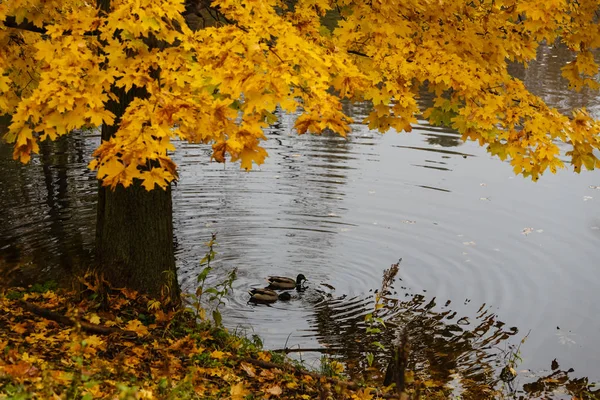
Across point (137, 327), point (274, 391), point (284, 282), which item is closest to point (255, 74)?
point (274, 391)

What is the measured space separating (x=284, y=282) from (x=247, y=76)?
548 cm

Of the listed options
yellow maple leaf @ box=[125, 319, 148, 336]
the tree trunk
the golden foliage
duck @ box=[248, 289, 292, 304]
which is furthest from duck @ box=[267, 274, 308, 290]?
the golden foliage

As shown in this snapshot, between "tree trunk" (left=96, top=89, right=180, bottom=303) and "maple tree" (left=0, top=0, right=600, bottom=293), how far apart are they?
A: 0.06 feet

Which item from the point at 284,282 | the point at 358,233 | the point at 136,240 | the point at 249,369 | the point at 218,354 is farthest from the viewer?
the point at 358,233

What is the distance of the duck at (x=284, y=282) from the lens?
10.4 metres

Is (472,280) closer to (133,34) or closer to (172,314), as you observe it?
(172,314)

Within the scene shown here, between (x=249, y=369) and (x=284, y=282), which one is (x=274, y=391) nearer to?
(x=249, y=369)

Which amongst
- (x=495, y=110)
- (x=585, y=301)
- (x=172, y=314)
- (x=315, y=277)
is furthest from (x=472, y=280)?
(x=172, y=314)

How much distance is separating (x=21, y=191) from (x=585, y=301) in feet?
34.6

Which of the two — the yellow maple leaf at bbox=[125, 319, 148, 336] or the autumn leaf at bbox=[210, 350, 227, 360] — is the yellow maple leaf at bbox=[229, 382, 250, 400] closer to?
the autumn leaf at bbox=[210, 350, 227, 360]

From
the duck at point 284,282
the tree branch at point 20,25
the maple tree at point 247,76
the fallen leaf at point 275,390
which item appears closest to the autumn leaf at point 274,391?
the fallen leaf at point 275,390

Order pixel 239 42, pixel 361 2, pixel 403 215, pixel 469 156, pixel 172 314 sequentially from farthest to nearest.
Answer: pixel 469 156
pixel 403 215
pixel 172 314
pixel 361 2
pixel 239 42

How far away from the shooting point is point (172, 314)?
8.15m

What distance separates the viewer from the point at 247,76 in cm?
532
